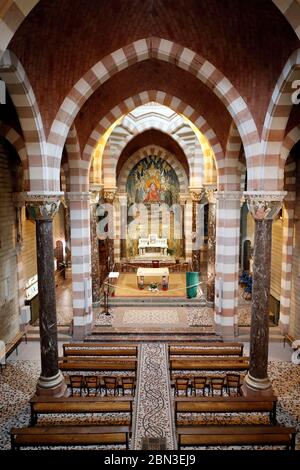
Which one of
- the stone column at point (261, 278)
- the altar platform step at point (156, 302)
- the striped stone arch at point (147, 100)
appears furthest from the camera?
the altar platform step at point (156, 302)

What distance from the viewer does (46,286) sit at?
7.88 meters

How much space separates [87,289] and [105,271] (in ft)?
24.0

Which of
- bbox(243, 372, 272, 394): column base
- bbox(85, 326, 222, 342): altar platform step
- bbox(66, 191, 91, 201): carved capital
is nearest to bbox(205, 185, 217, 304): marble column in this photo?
bbox(85, 326, 222, 342): altar platform step

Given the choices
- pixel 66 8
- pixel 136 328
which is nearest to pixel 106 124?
pixel 66 8

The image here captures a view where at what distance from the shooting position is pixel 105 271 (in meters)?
18.9

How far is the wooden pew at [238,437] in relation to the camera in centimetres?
589

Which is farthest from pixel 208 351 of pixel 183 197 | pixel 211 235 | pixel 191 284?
pixel 183 197

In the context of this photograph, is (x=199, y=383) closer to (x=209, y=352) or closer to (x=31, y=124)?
(x=209, y=352)

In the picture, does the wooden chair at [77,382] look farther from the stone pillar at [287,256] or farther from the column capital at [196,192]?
the column capital at [196,192]

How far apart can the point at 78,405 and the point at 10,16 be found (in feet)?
20.5

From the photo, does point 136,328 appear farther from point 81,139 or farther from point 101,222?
point 101,222

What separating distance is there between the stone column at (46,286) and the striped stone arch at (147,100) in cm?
408

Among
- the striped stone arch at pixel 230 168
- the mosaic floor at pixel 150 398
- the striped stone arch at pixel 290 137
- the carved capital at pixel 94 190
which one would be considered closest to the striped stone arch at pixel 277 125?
the striped stone arch at pixel 290 137

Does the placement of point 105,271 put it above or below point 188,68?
below
